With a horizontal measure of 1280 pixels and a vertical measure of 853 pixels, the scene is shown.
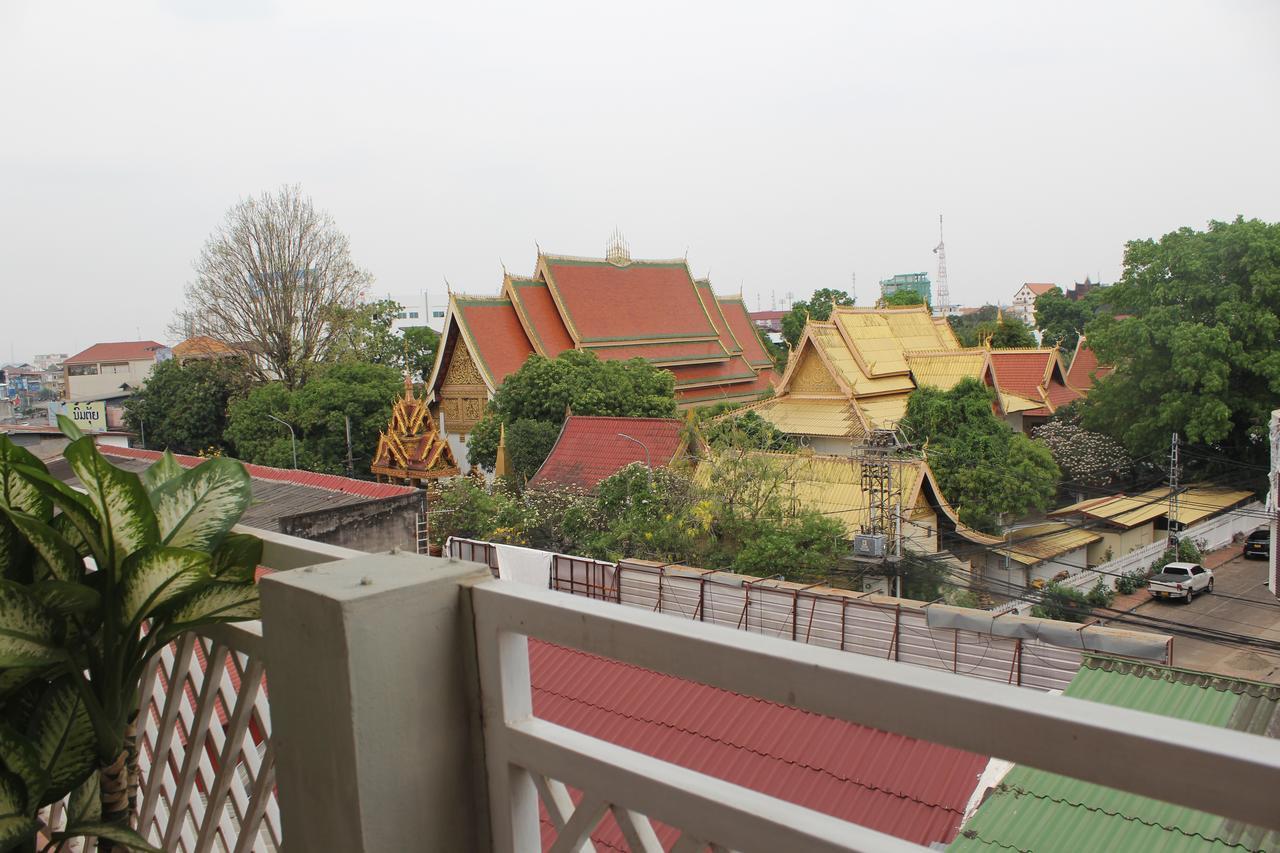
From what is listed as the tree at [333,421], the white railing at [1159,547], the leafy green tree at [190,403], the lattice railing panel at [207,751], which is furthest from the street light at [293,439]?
the lattice railing panel at [207,751]

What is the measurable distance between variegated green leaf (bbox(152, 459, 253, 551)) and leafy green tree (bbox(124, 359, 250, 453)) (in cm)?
2250

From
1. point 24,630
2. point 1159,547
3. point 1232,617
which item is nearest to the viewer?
point 24,630

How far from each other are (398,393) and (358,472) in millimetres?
1771

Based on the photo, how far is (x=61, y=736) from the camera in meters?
1.11

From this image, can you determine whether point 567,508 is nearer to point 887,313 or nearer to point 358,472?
point 358,472

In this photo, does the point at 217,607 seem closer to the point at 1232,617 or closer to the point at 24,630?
the point at 24,630

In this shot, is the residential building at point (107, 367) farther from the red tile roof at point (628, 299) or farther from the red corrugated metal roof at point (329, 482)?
the red corrugated metal roof at point (329, 482)

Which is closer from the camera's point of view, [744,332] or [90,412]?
[744,332]

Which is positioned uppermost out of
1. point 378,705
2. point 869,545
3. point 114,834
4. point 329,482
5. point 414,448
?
point 378,705

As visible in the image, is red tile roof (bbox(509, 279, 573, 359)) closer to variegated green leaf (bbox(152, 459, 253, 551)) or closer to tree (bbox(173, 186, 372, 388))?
tree (bbox(173, 186, 372, 388))

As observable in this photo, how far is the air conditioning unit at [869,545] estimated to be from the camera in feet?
32.8

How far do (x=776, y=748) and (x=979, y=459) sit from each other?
1101 cm

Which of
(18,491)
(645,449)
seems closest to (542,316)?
(645,449)

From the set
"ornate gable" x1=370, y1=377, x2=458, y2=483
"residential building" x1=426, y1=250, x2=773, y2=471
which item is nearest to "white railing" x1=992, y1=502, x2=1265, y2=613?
"ornate gable" x1=370, y1=377, x2=458, y2=483
